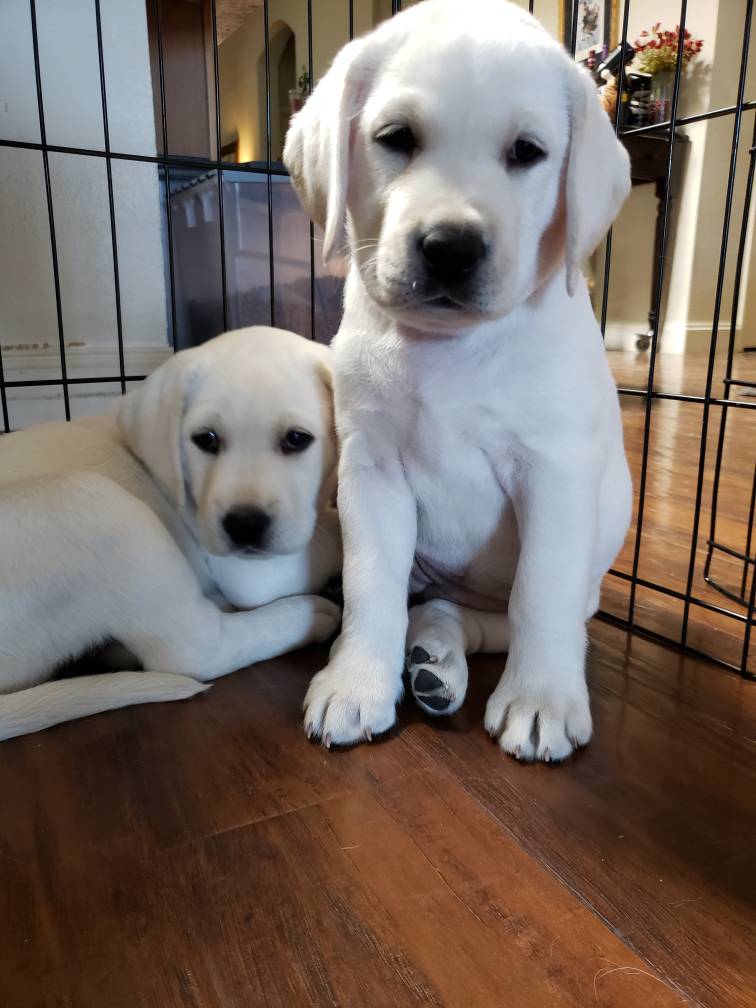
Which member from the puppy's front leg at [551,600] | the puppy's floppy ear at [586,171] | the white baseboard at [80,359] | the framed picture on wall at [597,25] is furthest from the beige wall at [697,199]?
the puppy's front leg at [551,600]

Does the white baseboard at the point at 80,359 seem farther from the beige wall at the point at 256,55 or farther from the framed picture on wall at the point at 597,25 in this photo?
the beige wall at the point at 256,55

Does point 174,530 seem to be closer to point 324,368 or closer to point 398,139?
point 324,368

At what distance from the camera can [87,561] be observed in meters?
1.47

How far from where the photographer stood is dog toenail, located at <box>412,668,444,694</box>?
4.72ft

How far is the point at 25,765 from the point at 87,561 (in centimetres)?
36

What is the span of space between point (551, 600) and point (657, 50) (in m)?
7.02

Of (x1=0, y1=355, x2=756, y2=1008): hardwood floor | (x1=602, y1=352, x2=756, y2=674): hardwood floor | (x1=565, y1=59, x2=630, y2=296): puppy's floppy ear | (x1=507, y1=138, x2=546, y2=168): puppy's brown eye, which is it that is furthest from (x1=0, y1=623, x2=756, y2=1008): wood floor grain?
(x1=507, y1=138, x2=546, y2=168): puppy's brown eye

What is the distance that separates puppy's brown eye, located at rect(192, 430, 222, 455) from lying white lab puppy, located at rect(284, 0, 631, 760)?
30 cm

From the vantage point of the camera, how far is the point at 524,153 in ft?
3.96

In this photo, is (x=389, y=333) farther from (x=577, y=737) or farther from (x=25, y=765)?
(x=25, y=765)

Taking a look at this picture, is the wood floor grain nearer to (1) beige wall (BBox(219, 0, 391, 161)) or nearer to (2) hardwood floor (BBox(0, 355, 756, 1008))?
(2) hardwood floor (BBox(0, 355, 756, 1008))

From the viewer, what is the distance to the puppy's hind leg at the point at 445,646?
1.44 meters

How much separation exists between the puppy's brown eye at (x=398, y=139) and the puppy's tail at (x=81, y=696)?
989mm

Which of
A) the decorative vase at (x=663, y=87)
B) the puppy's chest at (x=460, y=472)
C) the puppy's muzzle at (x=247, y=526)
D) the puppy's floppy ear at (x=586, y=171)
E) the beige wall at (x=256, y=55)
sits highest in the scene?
the beige wall at (x=256, y=55)
